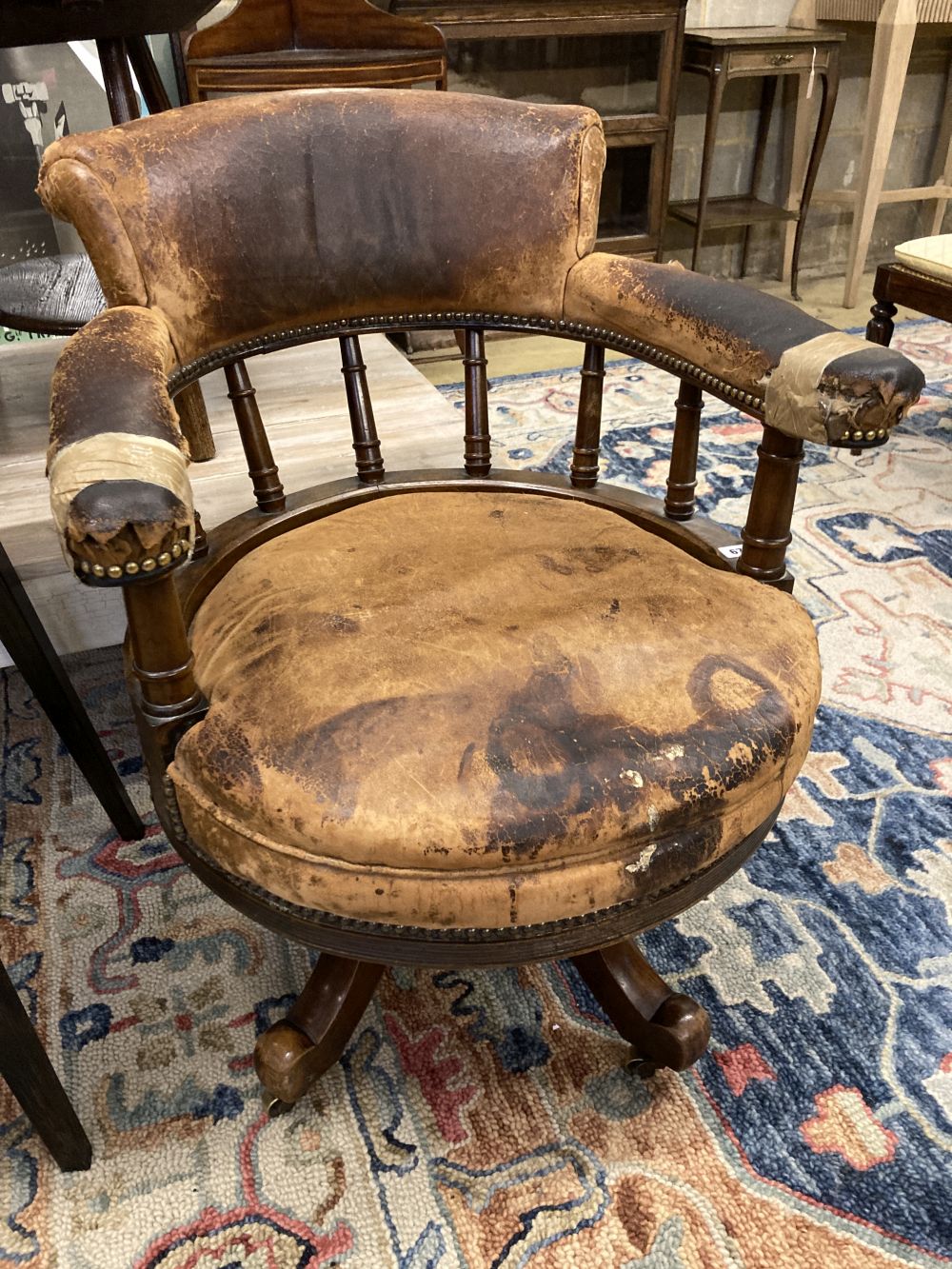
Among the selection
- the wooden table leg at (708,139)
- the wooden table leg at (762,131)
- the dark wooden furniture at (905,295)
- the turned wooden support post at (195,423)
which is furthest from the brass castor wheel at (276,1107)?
the wooden table leg at (762,131)

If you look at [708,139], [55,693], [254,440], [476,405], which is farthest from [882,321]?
[55,693]

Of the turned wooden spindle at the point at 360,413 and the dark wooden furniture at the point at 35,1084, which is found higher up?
the turned wooden spindle at the point at 360,413

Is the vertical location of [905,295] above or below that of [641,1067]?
above

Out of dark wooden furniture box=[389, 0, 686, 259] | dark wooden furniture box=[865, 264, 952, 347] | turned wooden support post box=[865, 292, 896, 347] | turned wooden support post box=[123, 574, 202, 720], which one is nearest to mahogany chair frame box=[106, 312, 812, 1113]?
turned wooden support post box=[123, 574, 202, 720]

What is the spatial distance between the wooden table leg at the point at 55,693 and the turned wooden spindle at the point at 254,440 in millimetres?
355

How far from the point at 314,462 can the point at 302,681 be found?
3.11 ft

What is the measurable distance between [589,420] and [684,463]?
0.48 feet

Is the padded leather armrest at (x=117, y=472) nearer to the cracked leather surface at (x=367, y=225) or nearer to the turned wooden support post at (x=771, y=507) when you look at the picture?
the cracked leather surface at (x=367, y=225)

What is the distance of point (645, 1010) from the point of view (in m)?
1.07

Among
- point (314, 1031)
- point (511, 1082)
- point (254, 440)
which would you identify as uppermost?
point (254, 440)

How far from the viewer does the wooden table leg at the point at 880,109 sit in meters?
3.40

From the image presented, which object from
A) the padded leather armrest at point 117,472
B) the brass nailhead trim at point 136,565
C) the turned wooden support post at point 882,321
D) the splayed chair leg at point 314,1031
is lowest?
the splayed chair leg at point 314,1031

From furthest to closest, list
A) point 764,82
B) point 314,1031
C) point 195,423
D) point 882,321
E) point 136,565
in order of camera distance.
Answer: point 764,82 → point 882,321 → point 195,423 → point 314,1031 → point 136,565

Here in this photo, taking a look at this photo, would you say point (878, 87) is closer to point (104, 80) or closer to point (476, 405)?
point (104, 80)
